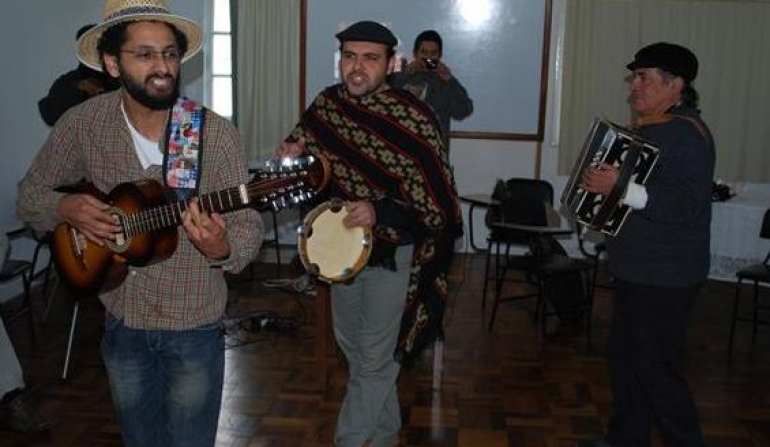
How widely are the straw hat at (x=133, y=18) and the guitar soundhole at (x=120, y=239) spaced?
466 mm

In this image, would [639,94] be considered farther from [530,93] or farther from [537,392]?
[530,93]

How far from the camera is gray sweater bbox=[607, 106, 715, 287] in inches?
118

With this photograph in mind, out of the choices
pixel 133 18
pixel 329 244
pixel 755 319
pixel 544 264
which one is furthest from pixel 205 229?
pixel 755 319

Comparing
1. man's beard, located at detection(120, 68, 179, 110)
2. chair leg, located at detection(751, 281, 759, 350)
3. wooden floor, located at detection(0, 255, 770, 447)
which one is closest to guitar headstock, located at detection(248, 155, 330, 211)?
man's beard, located at detection(120, 68, 179, 110)

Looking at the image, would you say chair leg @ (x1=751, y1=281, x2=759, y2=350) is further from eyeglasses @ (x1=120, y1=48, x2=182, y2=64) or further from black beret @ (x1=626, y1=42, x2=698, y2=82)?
eyeglasses @ (x1=120, y1=48, x2=182, y2=64)

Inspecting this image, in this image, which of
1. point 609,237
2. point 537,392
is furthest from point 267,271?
point 609,237

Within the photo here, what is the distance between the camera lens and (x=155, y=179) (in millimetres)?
2064

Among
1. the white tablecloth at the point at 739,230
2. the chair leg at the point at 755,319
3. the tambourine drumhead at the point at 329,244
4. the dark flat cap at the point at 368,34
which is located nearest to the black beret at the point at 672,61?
the dark flat cap at the point at 368,34

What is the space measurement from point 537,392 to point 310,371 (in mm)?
1251

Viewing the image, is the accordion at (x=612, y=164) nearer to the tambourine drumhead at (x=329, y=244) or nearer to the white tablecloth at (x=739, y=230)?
the tambourine drumhead at (x=329, y=244)

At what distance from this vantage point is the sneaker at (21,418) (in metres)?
3.60

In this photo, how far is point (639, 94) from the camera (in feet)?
10.4

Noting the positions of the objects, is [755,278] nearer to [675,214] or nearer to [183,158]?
[675,214]

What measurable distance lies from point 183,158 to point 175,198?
0.33 ft
